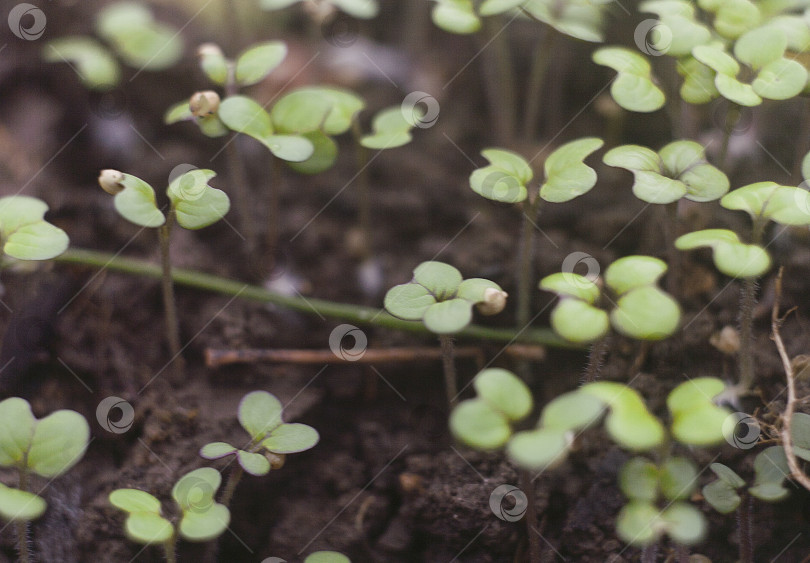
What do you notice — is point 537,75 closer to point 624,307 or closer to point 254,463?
point 624,307

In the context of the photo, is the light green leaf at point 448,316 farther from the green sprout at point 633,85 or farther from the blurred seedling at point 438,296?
the green sprout at point 633,85

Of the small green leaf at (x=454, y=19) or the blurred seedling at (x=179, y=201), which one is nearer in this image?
the blurred seedling at (x=179, y=201)

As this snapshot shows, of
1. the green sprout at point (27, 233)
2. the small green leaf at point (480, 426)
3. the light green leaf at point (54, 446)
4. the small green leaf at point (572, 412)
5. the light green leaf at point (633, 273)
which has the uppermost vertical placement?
the green sprout at point (27, 233)

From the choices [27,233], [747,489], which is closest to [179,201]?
[27,233]

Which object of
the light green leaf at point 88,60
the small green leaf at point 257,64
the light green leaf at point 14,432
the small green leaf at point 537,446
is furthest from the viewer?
the light green leaf at point 88,60

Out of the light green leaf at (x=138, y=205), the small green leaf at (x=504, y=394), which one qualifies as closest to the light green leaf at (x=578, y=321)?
the small green leaf at (x=504, y=394)

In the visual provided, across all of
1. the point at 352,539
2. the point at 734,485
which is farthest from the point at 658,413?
the point at 352,539

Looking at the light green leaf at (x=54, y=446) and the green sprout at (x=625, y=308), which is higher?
the green sprout at (x=625, y=308)
